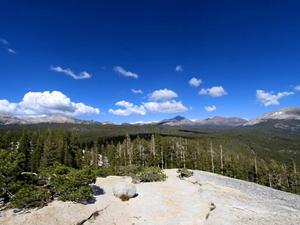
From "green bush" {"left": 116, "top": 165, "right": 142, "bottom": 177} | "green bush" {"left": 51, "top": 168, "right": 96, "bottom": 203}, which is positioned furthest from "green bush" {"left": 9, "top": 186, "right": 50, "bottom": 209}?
"green bush" {"left": 116, "top": 165, "right": 142, "bottom": 177}

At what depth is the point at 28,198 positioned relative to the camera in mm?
23812

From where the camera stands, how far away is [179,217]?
25.1 metres

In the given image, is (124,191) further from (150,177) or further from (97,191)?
(150,177)

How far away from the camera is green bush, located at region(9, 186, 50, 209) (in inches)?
933

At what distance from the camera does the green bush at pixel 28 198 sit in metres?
23.7

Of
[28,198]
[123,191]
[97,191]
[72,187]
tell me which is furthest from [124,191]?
[28,198]

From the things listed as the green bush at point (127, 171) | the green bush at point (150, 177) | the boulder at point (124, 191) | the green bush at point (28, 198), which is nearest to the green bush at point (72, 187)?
the green bush at point (28, 198)

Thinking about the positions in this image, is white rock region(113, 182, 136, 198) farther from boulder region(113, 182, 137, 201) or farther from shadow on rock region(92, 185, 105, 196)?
shadow on rock region(92, 185, 105, 196)

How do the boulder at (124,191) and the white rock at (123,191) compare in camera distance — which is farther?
the white rock at (123,191)

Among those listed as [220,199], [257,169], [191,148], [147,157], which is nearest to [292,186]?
[257,169]

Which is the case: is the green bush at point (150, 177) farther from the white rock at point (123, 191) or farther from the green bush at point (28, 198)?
the green bush at point (28, 198)

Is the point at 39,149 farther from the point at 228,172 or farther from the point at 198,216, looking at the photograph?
the point at 198,216

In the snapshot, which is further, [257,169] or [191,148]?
[191,148]

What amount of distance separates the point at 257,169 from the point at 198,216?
6966 centimetres
